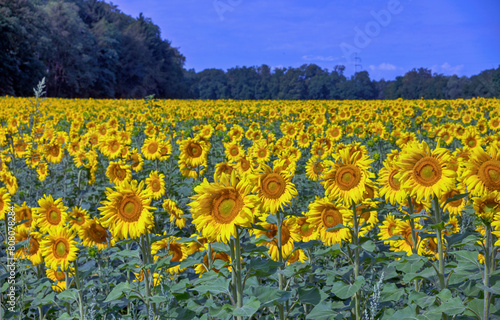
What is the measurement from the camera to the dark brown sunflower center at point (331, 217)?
2.92 meters

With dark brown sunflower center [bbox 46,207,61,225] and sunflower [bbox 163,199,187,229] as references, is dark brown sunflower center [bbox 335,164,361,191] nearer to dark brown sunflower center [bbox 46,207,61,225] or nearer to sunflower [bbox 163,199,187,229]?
sunflower [bbox 163,199,187,229]

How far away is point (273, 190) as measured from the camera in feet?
8.20

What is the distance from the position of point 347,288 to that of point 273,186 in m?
0.76

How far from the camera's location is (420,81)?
2704 inches

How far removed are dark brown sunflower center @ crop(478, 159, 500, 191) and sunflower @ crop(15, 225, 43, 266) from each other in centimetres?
323

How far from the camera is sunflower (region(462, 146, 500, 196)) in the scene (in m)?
2.17

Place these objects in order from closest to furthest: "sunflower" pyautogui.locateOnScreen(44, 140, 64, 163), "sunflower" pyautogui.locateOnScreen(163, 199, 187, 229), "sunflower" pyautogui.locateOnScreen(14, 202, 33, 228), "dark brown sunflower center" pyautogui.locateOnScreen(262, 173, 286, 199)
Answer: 1. "dark brown sunflower center" pyautogui.locateOnScreen(262, 173, 286, 199)
2. "sunflower" pyautogui.locateOnScreen(14, 202, 33, 228)
3. "sunflower" pyautogui.locateOnScreen(163, 199, 187, 229)
4. "sunflower" pyautogui.locateOnScreen(44, 140, 64, 163)

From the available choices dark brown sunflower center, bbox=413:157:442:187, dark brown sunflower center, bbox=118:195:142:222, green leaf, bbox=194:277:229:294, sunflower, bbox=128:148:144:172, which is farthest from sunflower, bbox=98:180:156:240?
sunflower, bbox=128:148:144:172

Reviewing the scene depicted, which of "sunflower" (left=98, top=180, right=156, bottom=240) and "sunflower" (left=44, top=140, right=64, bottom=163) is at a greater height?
"sunflower" (left=44, top=140, right=64, bottom=163)

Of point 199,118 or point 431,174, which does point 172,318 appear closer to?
point 431,174

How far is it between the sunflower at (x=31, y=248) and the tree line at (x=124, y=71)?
35378 millimetres

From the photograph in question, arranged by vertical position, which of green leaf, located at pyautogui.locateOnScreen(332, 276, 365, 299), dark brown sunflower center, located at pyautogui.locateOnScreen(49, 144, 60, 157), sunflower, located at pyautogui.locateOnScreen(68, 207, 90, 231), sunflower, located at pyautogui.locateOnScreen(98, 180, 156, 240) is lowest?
green leaf, located at pyautogui.locateOnScreen(332, 276, 365, 299)

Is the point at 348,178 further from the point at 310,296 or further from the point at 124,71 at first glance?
the point at 124,71

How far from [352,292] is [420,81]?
73.5 m
